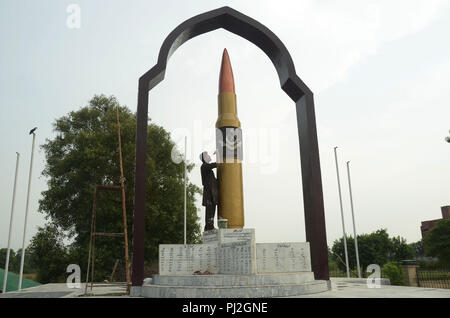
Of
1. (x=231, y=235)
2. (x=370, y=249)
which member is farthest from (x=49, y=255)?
(x=370, y=249)

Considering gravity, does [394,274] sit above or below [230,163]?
below

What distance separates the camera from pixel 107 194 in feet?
77.6

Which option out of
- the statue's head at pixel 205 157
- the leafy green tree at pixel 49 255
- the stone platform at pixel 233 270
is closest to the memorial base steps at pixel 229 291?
the stone platform at pixel 233 270

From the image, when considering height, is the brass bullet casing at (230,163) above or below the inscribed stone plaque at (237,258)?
above

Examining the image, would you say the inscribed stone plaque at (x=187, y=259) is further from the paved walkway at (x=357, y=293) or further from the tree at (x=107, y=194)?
the tree at (x=107, y=194)

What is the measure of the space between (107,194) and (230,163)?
13.4m

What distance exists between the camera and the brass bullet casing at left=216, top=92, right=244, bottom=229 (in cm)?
1288

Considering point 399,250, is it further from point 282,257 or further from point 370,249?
point 282,257

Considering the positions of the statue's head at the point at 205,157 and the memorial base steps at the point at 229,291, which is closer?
the memorial base steps at the point at 229,291

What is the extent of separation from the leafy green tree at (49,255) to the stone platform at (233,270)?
14011 mm

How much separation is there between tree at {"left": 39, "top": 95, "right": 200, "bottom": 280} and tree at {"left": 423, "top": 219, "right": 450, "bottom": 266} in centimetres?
2851

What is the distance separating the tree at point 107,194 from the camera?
75.6 ft

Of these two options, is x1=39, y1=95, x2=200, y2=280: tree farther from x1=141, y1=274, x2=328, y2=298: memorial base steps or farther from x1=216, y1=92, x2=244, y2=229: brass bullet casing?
x1=141, y1=274, x2=328, y2=298: memorial base steps

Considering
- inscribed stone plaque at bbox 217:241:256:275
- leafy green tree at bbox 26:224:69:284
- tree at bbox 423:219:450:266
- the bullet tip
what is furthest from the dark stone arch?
tree at bbox 423:219:450:266
